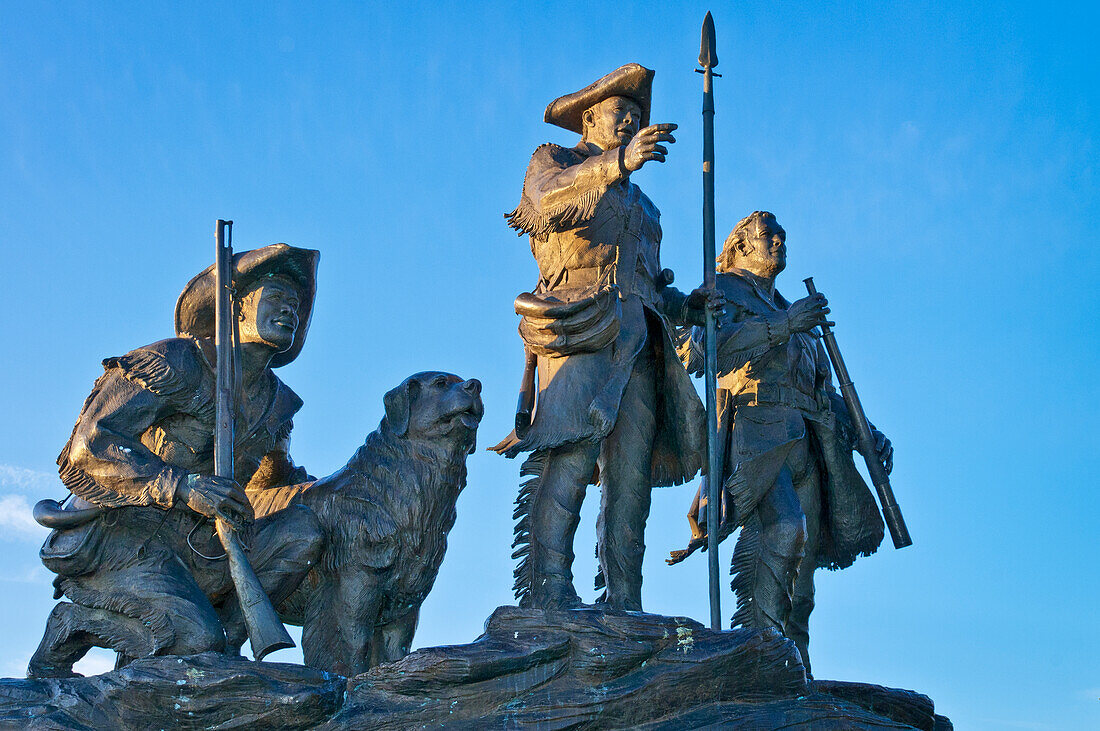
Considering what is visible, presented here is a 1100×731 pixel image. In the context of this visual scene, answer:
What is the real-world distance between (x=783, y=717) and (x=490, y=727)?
1.51 m

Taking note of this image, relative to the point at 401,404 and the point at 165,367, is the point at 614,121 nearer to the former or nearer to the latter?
the point at 401,404

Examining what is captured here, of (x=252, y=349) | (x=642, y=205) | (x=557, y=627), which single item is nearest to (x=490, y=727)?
(x=557, y=627)

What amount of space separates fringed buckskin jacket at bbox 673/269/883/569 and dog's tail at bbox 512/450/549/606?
5.53ft

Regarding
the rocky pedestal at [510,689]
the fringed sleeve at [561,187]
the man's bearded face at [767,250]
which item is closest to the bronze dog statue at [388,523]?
the rocky pedestal at [510,689]

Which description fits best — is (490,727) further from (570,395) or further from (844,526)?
(844,526)

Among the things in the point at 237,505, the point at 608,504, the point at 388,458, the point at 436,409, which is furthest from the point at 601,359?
the point at 237,505

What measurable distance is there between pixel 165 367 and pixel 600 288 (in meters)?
2.59

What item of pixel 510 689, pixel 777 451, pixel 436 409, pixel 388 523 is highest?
pixel 777 451

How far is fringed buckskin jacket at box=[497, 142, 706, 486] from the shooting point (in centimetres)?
944

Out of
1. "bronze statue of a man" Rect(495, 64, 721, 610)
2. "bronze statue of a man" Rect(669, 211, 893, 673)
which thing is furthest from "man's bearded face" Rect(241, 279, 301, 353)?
"bronze statue of a man" Rect(669, 211, 893, 673)

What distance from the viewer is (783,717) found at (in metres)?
8.19

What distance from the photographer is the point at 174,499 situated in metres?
8.77

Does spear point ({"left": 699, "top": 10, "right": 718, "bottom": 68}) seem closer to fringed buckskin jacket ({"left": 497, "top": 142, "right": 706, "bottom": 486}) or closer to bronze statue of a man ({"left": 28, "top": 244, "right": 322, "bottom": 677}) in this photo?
fringed buckskin jacket ({"left": 497, "top": 142, "right": 706, "bottom": 486})

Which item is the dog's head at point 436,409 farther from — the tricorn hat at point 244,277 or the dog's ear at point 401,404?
the tricorn hat at point 244,277
